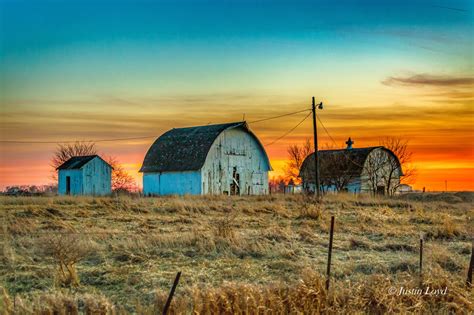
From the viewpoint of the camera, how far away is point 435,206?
1056 inches

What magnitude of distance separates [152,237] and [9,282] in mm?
3989

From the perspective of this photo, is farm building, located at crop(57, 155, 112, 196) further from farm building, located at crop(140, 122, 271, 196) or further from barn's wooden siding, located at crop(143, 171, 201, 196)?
farm building, located at crop(140, 122, 271, 196)

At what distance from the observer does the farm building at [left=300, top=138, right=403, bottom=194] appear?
42625mm

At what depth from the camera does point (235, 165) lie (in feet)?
127

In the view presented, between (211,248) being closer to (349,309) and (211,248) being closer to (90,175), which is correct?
(349,309)

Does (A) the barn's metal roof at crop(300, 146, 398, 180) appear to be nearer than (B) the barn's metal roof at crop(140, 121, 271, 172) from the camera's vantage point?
No

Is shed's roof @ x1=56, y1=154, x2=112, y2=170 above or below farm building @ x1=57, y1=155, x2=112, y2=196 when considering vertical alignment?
above

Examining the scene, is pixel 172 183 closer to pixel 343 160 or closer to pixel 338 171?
pixel 338 171

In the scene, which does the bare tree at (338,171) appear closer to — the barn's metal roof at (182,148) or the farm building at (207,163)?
the farm building at (207,163)

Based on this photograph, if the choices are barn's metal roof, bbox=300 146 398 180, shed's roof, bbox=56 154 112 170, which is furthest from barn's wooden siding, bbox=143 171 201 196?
barn's metal roof, bbox=300 146 398 180

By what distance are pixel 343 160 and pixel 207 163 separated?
460 inches

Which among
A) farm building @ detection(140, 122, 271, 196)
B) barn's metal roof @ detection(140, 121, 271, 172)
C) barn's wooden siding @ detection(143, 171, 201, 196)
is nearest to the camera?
barn's wooden siding @ detection(143, 171, 201, 196)

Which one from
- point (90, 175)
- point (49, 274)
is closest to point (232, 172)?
point (90, 175)

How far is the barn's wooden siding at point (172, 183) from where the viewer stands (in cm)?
3647
